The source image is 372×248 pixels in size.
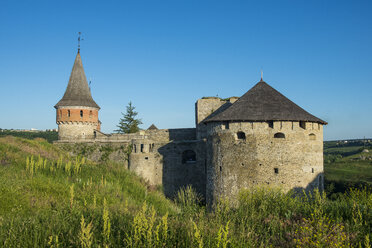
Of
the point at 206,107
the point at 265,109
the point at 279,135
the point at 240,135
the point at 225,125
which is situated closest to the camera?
the point at 279,135

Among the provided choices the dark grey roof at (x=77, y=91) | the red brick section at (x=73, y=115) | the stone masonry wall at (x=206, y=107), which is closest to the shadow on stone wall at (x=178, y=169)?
the stone masonry wall at (x=206, y=107)

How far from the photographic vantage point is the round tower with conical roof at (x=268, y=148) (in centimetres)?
1648

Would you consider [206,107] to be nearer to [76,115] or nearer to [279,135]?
[279,135]

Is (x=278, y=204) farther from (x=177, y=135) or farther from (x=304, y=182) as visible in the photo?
(x=177, y=135)

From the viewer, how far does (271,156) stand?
16.5 m

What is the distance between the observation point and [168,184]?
23.8 meters

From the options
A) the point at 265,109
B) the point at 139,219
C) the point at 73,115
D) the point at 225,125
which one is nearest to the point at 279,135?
the point at 265,109

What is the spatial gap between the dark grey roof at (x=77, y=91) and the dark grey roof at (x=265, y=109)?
1396 centimetres

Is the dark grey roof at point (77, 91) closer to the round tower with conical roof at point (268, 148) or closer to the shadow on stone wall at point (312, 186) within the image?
the round tower with conical roof at point (268, 148)

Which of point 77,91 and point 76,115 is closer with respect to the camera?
point 76,115

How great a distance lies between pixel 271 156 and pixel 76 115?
17.8 meters

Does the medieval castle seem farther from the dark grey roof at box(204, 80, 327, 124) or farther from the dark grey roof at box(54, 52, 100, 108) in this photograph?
the dark grey roof at box(54, 52, 100, 108)

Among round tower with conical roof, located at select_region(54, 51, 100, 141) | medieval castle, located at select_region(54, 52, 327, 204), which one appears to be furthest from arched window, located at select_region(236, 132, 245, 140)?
round tower with conical roof, located at select_region(54, 51, 100, 141)

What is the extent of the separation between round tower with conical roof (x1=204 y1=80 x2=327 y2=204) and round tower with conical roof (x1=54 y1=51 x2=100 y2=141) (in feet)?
45.6
